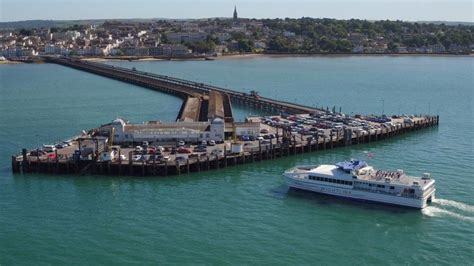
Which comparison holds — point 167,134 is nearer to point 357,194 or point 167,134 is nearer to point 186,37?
point 357,194

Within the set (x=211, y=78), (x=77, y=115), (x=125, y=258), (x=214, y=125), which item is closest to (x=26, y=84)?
(x=211, y=78)

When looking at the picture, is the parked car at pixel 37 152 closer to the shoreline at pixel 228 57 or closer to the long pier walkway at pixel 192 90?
the long pier walkway at pixel 192 90

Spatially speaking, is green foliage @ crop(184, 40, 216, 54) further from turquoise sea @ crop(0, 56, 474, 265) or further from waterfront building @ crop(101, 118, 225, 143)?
waterfront building @ crop(101, 118, 225, 143)

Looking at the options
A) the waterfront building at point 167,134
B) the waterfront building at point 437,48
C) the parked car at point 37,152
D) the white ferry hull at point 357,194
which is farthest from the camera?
the waterfront building at point 437,48

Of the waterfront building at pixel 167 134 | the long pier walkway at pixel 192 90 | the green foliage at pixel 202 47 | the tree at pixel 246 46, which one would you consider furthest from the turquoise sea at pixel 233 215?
the tree at pixel 246 46

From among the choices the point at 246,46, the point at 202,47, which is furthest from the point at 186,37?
the point at 246,46

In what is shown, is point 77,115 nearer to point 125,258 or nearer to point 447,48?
point 125,258

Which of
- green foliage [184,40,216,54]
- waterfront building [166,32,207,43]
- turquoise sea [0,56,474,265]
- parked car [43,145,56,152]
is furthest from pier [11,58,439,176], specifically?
waterfront building [166,32,207,43]
